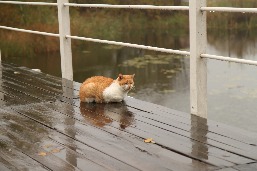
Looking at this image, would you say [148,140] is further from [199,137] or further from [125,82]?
[125,82]

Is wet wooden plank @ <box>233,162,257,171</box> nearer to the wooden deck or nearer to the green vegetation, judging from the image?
the wooden deck

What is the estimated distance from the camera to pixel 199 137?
9.07 ft

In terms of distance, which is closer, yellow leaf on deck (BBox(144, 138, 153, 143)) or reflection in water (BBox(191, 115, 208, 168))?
reflection in water (BBox(191, 115, 208, 168))

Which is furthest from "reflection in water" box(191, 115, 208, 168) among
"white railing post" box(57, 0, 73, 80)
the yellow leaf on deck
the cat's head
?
"white railing post" box(57, 0, 73, 80)

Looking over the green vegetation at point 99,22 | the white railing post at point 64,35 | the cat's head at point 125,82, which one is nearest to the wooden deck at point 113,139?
the cat's head at point 125,82

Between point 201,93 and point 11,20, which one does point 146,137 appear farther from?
point 11,20

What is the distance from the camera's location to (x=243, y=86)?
1092 centimetres

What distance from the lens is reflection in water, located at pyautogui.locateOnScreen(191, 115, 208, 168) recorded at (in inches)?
97.5

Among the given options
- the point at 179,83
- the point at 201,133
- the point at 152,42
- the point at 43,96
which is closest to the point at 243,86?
the point at 179,83

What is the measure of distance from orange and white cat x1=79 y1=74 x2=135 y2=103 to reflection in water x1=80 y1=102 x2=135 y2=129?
1.8 inches

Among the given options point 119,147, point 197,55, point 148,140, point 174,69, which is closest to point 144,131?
point 148,140

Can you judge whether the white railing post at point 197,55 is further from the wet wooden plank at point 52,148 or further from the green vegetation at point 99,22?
the green vegetation at point 99,22

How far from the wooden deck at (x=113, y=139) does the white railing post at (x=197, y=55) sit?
5.6 inches

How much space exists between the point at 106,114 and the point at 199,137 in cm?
87
